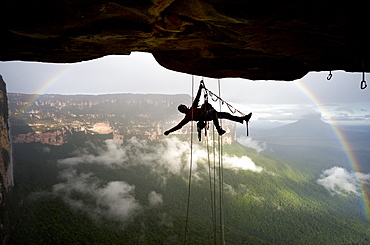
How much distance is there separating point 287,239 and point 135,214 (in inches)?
1727

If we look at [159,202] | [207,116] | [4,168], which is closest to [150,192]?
[159,202]

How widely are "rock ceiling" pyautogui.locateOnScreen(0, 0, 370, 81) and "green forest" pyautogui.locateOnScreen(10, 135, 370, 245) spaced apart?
95.5ft

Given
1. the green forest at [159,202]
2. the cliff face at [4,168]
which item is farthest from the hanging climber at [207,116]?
the cliff face at [4,168]

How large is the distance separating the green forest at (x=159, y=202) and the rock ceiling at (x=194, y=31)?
95.5 feet

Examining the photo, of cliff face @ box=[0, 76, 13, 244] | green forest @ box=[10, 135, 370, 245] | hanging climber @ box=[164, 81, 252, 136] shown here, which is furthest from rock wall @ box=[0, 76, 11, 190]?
hanging climber @ box=[164, 81, 252, 136]

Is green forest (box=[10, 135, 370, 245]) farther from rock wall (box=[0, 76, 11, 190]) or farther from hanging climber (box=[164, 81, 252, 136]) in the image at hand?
hanging climber (box=[164, 81, 252, 136])

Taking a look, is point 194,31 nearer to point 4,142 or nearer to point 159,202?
point 4,142

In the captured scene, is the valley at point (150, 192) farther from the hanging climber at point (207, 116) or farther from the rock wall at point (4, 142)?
the hanging climber at point (207, 116)

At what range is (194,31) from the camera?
149 inches

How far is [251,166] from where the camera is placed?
96062mm

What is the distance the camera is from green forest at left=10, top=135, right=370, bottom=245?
4345cm

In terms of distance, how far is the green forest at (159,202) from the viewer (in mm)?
43450

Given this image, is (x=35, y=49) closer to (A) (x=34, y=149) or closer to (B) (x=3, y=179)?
(B) (x=3, y=179)

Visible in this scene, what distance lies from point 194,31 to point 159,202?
6821cm
